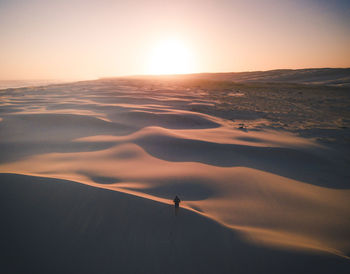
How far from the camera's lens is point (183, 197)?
74.6 inches

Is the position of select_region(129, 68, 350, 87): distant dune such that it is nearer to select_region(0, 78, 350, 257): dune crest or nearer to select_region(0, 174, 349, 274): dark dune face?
select_region(0, 78, 350, 257): dune crest

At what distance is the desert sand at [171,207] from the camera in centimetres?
117

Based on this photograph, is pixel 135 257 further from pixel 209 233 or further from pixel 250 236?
pixel 250 236

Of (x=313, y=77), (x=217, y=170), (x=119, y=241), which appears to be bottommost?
(x=217, y=170)

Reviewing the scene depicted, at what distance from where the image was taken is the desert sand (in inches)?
46.0

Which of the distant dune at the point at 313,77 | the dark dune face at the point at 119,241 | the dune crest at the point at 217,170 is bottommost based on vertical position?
the dune crest at the point at 217,170

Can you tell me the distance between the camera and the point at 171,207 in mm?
1591

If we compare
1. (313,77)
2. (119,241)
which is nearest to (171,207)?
(119,241)

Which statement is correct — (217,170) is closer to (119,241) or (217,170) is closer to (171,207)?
(171,207)

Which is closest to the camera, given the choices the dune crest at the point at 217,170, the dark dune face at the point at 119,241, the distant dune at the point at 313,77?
the dark dune face at the point at 119,241

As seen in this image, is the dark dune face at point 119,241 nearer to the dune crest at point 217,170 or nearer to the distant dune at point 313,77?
the dune crest at point 217,170

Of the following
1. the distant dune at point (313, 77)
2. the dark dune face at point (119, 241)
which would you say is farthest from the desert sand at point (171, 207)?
the distant dune at point (313, 77)

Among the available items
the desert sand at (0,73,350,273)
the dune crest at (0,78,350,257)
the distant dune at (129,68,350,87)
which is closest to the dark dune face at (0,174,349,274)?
the desert sand at (0,73,350,273)

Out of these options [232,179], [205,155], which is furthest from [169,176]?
[205,155]
